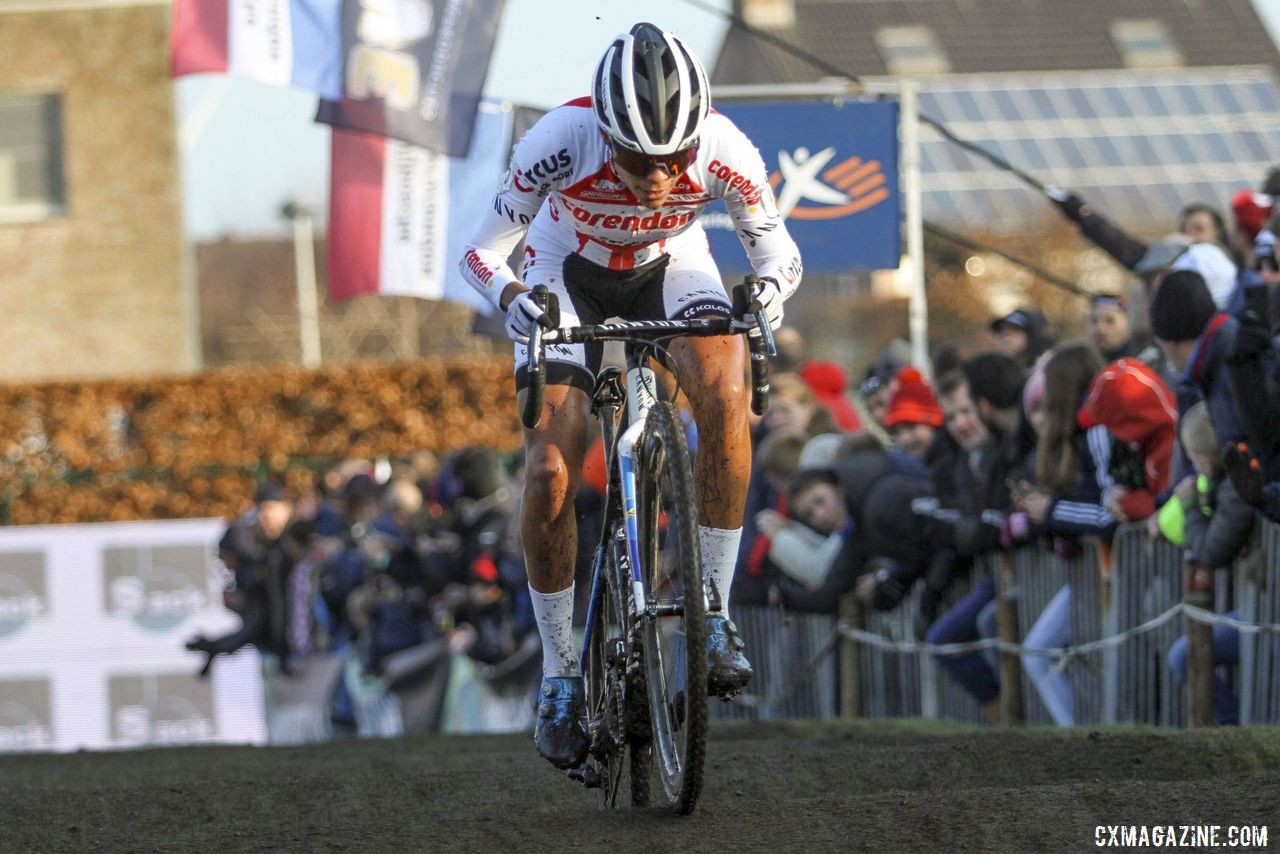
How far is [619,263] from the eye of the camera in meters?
7.02

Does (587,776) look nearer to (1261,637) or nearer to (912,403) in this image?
(1261,637)

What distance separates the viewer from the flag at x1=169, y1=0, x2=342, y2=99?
15117 mm

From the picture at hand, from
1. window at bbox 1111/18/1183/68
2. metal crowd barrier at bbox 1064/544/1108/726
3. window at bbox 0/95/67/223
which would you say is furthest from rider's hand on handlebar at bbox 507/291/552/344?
window at bbox 1111/18/1183/68

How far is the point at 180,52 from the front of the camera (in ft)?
49.6

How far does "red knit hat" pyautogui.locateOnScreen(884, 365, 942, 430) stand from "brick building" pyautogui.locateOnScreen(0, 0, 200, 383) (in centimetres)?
2392

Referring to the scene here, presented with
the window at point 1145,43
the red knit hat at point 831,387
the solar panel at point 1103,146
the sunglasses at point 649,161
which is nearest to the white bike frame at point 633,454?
the sunglasses at point 649,161

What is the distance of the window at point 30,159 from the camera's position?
3419 centimetres

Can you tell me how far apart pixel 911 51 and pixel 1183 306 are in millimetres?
52596

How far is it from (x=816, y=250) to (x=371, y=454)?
1573 centimetres

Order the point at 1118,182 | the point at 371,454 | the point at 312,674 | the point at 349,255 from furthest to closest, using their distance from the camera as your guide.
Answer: the point at 1118,182, the point at 371,454, the point at 312,674, the point at 349,255

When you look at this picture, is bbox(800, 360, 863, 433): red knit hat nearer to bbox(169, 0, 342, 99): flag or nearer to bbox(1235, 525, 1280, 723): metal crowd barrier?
bbox(169, 0, 342, 99): flag

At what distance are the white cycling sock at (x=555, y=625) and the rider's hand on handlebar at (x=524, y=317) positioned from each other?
40.1 inches

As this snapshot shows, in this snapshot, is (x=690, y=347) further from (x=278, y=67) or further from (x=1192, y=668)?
(x=278, y=67)

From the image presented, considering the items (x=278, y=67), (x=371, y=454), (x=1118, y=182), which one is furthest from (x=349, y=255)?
(x=1118, y=182)
